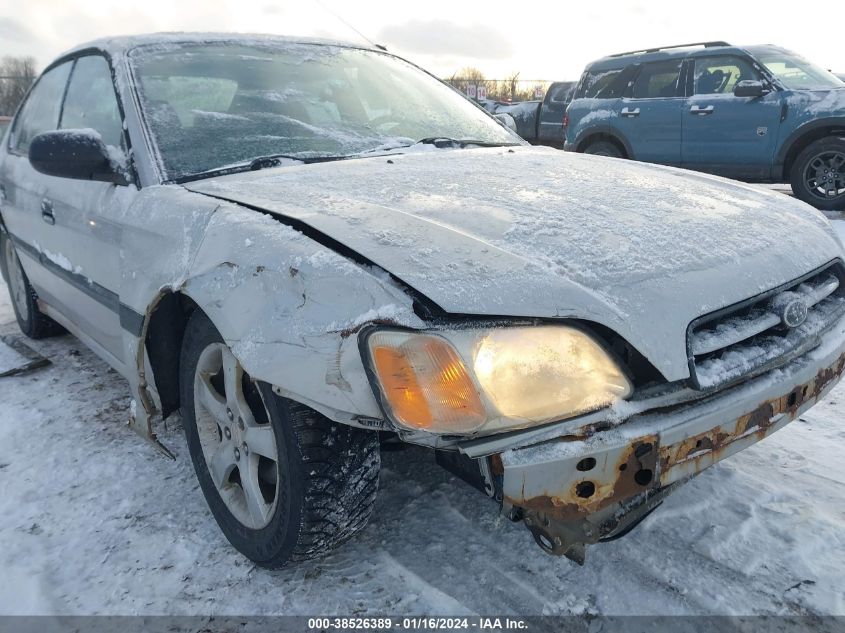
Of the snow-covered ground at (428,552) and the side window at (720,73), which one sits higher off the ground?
the side window at (720,73)

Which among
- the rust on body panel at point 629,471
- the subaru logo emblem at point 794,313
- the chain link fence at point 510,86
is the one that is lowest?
the chain link fence at point 510,86

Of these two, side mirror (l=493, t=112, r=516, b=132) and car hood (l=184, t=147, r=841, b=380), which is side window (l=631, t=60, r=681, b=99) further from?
car hood (l=184, t=147, r=841, b=380)

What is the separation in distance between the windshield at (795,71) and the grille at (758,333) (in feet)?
21.4

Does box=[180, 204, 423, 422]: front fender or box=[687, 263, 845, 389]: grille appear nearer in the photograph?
box=[180, 204, 423, 422]: front fender

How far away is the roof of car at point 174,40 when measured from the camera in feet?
8.53

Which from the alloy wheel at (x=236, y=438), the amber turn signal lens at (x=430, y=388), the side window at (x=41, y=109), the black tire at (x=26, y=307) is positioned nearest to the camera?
the amber turn signal lens at (x=430, y=388)

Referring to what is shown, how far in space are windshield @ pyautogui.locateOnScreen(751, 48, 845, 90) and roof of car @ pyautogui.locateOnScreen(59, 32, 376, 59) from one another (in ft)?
20.7

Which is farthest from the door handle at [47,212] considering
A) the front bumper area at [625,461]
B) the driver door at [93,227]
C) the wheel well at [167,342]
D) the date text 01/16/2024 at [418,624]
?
the front bumper area at [625,461]

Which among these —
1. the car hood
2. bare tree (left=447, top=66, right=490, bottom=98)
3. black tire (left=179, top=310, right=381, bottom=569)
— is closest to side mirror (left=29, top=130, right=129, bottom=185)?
the car hood

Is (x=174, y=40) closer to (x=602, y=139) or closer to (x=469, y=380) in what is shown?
(x=469, y=380)

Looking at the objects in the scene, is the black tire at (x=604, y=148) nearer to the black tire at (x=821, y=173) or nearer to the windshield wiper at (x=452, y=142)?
the black tire at (x=821, y=173)

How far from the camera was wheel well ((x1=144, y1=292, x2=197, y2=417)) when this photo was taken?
79.6 inches

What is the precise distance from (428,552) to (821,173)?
22.8 feet

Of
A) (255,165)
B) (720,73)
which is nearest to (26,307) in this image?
(255,165)
